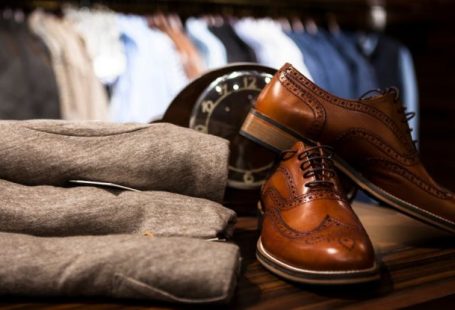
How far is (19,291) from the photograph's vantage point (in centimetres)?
47

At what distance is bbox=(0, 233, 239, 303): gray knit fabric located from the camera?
453mm

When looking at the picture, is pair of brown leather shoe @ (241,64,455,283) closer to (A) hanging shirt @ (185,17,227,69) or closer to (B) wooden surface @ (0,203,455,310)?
(B) wooden surface @ (0,203,455,310)

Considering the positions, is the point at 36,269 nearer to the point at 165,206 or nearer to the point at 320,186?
the point at 165,206

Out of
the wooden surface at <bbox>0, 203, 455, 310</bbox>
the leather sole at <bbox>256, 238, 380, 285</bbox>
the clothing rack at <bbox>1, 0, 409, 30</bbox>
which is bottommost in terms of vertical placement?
the wooden surface at <bbox>0, 203, 455, 310</bbox>

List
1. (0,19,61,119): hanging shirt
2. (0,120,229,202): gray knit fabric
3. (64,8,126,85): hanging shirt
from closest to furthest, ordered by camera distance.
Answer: (0,120,229,202): gray knit fabric, (0,19,61,119): hanging shirt, (64,8,126,85): hanging shirt

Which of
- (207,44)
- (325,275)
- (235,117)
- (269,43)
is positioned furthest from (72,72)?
(325,275)

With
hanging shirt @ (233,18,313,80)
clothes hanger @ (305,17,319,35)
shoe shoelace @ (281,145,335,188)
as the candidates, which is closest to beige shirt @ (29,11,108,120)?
hanging shirt @ (233,18,313,80)

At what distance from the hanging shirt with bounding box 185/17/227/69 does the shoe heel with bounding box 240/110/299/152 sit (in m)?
0.76

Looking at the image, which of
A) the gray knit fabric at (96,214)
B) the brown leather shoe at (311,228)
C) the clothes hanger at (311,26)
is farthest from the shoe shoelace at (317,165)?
the clothes hanger at (311,26)

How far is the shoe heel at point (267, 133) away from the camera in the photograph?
26.6 inches

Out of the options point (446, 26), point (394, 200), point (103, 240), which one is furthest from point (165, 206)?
point (446, 26)

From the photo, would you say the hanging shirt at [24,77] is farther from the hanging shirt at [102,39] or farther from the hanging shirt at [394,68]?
the hanging shirt at [394,68]

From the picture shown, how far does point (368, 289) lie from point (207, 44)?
1066 millimetres

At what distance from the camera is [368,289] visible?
0.52 metres
